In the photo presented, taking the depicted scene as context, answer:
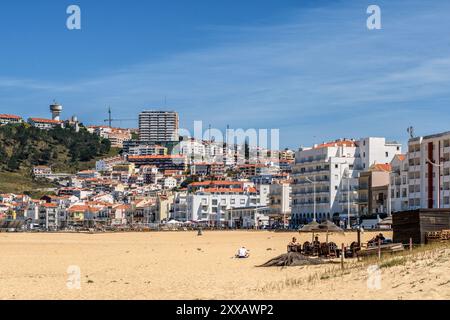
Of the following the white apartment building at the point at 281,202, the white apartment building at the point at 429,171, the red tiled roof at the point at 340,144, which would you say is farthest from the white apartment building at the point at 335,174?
the white apartment building at the point at 429,171

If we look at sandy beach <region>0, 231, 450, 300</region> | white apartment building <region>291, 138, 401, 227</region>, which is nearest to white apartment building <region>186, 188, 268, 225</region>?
white apartment building <region>291, 138, 401, 227</region>

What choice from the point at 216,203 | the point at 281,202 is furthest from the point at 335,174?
the point at 216,203

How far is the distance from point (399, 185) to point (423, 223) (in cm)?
7480

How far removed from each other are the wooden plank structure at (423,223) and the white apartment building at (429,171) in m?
56.8

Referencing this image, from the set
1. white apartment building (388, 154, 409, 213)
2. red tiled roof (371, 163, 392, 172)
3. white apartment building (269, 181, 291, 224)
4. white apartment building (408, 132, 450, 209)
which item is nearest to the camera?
white apartment building (408, 132, 450, 209)

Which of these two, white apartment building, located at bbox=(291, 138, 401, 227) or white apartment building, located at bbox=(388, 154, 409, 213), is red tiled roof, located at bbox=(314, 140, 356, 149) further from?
white apartment building, located at bbox=(388, 154, 409, 213)

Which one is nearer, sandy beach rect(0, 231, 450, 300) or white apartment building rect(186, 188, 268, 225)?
sandy beach rect(0, 231, 450, 300)

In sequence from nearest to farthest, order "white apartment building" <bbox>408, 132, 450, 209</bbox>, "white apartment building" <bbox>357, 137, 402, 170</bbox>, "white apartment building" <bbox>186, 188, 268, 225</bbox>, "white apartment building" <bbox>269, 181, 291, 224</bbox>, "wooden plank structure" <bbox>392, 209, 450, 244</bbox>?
"wooden plank structure" <bbox>392, 209, 450, 244</bbox>, "white apartment building" <bbox>408, 132, 450, 209</bbox>, "white apartment building" <bbox>357, 137, 402, 170</bbox>, "white apartment building" <bbox>269, 181, 291, 224</bbox>, "white apartment building" <bbox>186, 188, 268, 225</bbox>

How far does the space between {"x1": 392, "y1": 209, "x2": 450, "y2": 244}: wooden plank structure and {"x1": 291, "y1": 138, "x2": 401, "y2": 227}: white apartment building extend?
287 ft

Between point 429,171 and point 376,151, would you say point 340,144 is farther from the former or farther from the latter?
point 429,171

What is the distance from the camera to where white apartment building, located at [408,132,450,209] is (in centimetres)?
9869

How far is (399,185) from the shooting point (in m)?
112
